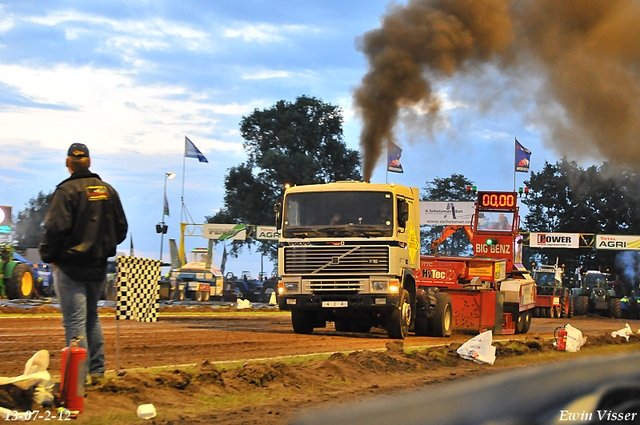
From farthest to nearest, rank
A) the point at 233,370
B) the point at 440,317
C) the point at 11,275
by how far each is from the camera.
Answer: the point at 11,275, the point at 440,317, the point at 233,370

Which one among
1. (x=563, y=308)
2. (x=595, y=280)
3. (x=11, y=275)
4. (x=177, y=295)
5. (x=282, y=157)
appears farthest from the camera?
(x=282, y=157)

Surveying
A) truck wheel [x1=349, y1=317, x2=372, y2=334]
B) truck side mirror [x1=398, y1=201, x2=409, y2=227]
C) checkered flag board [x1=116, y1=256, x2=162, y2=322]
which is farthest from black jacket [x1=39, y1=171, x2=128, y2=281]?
truck wheel [x1=349, y1=317, x2=372, y2=334]

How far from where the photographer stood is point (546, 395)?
2.14 m

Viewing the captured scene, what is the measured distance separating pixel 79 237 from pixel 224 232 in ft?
135

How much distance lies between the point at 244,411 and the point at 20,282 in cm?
1908

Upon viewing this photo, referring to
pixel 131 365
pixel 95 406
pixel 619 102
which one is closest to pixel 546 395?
pixel 95 406

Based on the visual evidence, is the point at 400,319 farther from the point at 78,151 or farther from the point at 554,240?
the point at 554,240

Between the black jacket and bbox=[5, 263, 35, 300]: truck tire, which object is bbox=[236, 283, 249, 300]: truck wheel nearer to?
bbox=[5, 263, 35, 300]: truck tire

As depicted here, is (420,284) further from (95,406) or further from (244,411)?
(95,406)

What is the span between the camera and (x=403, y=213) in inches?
568

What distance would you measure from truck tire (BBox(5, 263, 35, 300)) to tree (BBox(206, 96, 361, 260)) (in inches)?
1491

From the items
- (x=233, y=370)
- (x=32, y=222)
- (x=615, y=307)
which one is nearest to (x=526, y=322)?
(x=233, y=370)

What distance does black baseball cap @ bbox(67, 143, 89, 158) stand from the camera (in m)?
6.06

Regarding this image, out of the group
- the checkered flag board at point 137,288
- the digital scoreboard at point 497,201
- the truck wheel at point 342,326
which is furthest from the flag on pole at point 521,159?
the checkered flag board at point 137,288
